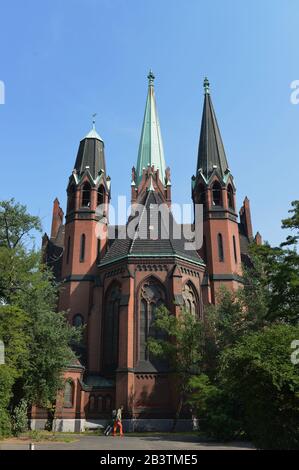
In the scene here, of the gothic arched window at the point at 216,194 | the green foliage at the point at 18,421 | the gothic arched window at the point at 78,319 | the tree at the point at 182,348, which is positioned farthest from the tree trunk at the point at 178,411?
the gothic arched window at the point at 216,194

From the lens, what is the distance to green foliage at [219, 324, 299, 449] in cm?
1127

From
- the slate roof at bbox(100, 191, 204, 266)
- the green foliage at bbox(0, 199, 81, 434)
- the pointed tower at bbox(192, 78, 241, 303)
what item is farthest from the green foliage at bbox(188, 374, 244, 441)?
the pointed tower at bbox(192, 78, 241, 303)

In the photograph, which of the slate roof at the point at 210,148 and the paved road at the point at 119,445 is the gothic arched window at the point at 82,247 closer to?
the slate roof at the point at 210,148

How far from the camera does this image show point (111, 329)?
36344mm

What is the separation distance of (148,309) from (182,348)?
20.6 ft

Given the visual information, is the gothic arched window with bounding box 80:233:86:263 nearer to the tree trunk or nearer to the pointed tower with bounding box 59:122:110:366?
the pointed tower with bounding box 59:122:110:366

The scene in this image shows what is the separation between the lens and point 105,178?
44781mm

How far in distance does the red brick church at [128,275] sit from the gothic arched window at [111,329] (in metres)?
0.08

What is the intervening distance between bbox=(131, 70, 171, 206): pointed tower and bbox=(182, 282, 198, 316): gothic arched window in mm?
15417

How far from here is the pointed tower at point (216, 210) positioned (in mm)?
39125
